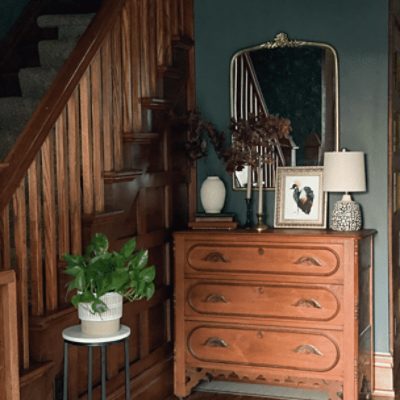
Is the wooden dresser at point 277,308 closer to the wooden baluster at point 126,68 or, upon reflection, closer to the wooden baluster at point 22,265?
the wooden baluster at point 126,68

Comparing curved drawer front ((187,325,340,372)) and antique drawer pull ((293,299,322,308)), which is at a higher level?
antique drawer pull ((293,299,322,308))

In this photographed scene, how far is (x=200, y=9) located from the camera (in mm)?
5066

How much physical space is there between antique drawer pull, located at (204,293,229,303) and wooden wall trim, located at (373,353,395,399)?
98 cm

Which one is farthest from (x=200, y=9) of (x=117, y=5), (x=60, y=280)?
(x=60, y=280)

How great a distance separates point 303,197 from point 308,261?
1.88 ft

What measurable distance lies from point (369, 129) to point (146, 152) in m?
1.28

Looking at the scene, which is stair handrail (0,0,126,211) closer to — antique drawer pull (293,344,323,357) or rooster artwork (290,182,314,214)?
rooster artwork (290,182,314,214)

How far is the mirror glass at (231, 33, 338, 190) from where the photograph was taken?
15.7ft

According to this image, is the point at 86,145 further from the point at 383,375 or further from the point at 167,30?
the point at 383,375

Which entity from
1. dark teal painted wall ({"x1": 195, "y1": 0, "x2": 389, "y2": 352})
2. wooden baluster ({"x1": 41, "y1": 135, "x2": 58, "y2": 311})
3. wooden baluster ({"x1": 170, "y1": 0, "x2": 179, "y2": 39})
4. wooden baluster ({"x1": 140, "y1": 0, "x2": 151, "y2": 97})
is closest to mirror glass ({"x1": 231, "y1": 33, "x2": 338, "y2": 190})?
dark teal painted wall ({"x1": 195, "y1": 0, "x2": 389, "y2": 352})

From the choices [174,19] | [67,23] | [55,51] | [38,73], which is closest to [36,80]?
[38,73]

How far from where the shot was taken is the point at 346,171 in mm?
4477

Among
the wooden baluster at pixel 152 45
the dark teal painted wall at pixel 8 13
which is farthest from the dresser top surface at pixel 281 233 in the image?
the dark teal painted wall at pixel 8 13

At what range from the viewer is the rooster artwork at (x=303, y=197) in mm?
4773
